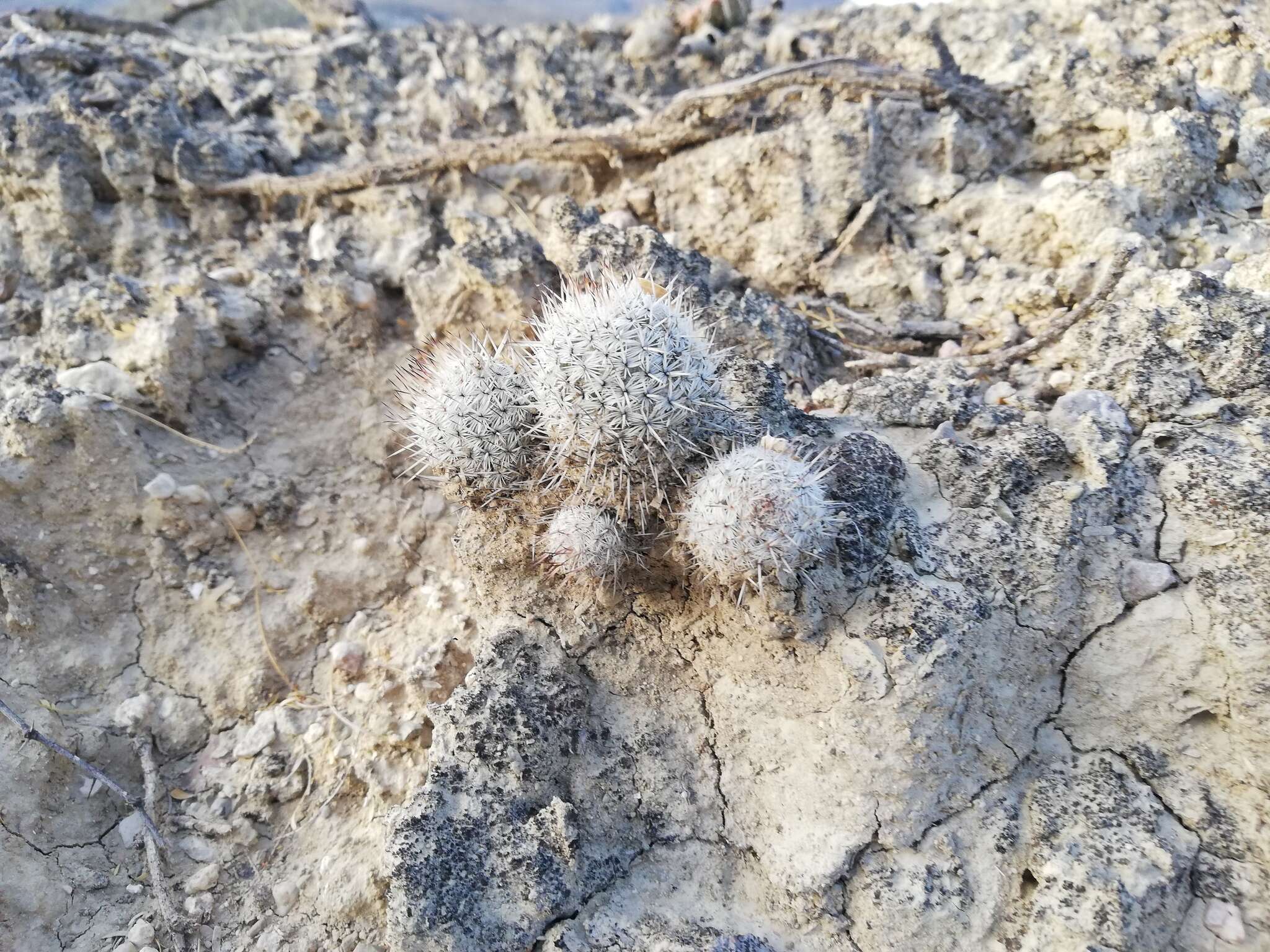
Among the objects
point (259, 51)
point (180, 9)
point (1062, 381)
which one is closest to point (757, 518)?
point (1062, 381)

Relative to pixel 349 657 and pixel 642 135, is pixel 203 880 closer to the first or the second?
pixel 349 657

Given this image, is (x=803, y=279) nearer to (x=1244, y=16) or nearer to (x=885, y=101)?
(x=885, y=101)

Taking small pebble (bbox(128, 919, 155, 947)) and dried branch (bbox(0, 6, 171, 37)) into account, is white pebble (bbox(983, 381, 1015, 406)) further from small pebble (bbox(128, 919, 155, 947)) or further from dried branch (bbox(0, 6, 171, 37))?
dried branch (bbox(0, 6, 171, 37))

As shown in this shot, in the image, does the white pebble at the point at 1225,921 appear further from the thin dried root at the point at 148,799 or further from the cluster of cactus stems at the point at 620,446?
the thin dried root at the point at 148,799

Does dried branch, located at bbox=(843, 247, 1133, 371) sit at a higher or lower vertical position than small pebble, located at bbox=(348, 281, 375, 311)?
lower

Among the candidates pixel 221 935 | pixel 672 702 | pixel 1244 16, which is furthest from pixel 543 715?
pixel 1244 16

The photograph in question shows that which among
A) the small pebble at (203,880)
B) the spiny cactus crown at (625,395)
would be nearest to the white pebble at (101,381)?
the small pebble at (203,880)

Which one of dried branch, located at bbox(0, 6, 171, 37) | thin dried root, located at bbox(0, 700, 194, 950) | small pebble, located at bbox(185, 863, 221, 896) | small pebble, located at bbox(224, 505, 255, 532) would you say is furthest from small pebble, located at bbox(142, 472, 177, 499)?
dried branch, located at bbox(0, 6, 171, 37)
